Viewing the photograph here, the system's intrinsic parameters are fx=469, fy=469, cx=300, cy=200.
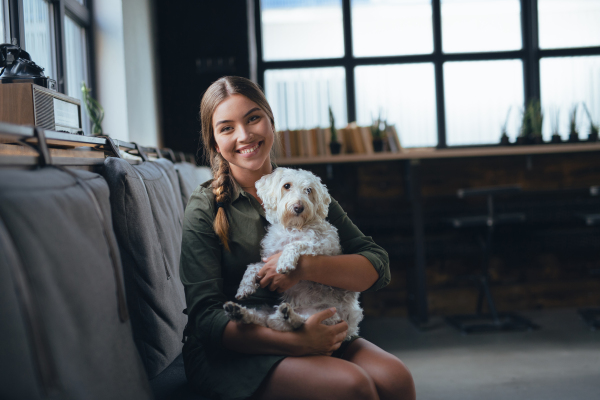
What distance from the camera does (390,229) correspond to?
3.94 m

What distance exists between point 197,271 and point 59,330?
0.42 meters

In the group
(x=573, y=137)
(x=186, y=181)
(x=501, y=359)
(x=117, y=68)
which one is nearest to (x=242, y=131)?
(x=186, y=181)

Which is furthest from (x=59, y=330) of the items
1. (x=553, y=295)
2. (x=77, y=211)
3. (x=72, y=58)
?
(x=553, y=295)

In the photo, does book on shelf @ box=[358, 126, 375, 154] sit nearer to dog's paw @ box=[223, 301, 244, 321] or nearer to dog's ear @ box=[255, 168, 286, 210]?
dog's ear @ box=[255, 168, 286, 210]

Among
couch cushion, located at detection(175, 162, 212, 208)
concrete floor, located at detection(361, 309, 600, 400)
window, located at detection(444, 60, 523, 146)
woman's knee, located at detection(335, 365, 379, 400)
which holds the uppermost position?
window, located at detection(444, 60, 523, 146)

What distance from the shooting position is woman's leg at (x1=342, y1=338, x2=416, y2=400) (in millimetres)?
1136

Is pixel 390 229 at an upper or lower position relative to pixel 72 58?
lower

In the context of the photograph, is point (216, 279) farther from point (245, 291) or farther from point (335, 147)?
point (335, 147)

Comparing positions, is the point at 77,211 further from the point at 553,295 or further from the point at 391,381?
the point at 553,295

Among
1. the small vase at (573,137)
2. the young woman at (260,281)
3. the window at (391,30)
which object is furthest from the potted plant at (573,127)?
the young woman at (260,281)

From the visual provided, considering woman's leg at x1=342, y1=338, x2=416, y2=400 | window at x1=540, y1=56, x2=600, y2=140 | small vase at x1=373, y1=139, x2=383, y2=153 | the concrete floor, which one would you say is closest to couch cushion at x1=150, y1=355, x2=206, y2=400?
woman's leg at x1=342, y1=338, x2=416, y2=400

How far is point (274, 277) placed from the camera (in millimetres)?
1148

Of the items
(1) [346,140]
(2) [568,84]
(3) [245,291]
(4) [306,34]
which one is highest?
(4) [306,34]

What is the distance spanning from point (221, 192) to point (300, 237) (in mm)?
246
